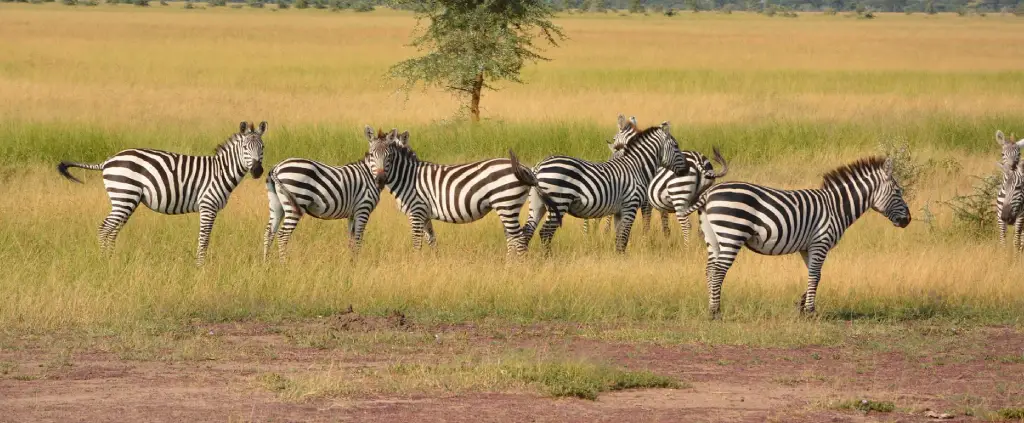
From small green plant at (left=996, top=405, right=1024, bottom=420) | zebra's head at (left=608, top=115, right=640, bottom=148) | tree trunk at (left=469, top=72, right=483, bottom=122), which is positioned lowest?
small green plant at (left=996, top=405, right=1024, bottom=420)

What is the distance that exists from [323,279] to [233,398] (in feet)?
13.4

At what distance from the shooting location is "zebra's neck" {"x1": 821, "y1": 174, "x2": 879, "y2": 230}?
10.7 metres

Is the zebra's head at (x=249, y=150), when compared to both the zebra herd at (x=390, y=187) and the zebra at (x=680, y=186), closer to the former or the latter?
the zebra herd at (x=390, y=187)

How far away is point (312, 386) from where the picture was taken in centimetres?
748

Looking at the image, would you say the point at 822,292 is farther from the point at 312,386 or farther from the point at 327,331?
the point at 312,386

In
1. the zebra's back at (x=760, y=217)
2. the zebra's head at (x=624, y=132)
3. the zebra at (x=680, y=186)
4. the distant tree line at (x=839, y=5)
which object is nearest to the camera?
the zebra's back at (x=760, y=217)

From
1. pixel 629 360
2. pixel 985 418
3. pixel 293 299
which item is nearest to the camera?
pixel 985 418

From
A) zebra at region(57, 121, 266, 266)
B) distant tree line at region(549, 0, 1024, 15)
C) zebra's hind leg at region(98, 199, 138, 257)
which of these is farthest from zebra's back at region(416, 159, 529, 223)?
distant tree line at region(549, 0, 1024, 15)

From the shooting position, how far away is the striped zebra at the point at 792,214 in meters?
10.2

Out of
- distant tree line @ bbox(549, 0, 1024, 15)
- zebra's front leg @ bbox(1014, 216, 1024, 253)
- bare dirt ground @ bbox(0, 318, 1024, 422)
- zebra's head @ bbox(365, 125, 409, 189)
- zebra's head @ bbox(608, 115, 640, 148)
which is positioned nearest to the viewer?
bare dirt ground @ bbox(0, 318, 1024, 422)

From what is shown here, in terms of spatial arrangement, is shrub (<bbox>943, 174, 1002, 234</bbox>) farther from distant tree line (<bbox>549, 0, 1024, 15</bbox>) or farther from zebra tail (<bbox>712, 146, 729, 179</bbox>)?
distant tree line (<bbox>549, 0, 1024, 15</bbox>)

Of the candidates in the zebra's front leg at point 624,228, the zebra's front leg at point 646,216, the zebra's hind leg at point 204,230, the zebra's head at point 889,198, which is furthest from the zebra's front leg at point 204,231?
the zebra's head at point 889,198

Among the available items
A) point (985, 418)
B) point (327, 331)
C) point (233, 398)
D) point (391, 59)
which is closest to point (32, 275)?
point (327, 331)

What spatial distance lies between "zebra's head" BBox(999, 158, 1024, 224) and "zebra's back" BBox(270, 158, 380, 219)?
21.1 ft
